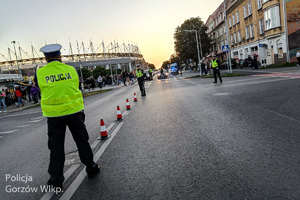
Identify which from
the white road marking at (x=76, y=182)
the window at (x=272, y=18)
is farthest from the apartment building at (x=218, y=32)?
the white road marking at (x=76, y=182)

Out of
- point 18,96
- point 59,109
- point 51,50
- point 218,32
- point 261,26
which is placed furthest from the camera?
point 218,32

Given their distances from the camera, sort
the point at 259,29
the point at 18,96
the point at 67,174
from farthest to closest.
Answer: the point at 259,29 → the point at 18,96 → the point at 67,174

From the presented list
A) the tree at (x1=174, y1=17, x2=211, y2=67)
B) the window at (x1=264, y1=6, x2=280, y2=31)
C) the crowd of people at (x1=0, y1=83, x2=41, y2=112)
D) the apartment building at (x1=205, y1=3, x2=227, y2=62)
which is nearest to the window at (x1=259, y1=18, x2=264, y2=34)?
the window at (x1=264, y1=6, x2=280, y2=31)

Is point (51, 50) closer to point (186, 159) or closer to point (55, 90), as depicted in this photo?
point (55, 90)

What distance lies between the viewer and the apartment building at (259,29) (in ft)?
104

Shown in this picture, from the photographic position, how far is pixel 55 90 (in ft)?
12.4

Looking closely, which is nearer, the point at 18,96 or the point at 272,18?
the point at 18,96

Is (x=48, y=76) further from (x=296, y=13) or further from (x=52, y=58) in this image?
(x=296, y=13)

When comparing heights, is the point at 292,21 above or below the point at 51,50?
above

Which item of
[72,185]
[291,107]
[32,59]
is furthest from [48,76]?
[32,59]

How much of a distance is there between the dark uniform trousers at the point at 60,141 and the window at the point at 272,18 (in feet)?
110

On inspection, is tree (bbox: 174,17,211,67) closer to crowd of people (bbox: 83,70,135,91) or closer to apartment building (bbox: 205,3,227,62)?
apartment building (bbox: 205,3,227,62)

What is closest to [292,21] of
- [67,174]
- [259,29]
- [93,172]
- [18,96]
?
[259,29]

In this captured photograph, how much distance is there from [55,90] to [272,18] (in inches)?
1349
